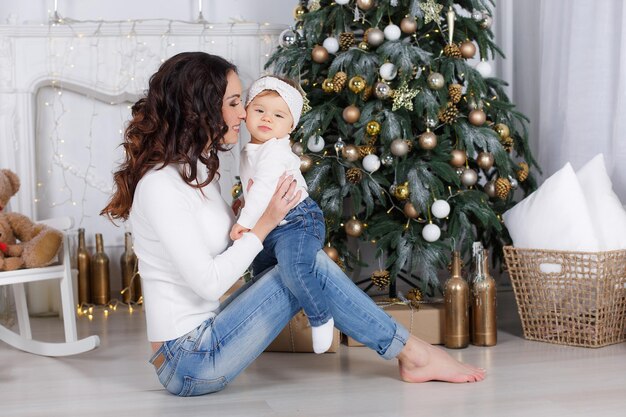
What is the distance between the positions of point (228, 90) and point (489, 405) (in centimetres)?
103

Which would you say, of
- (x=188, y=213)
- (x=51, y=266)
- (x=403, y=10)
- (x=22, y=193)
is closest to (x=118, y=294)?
(x=22, y=193)

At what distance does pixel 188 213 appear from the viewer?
2037mm

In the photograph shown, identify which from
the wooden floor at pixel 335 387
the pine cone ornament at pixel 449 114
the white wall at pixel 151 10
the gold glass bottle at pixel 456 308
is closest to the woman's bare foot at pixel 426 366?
the wooden floor at pixel 335 387

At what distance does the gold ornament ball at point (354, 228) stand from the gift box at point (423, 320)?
0.99 ft

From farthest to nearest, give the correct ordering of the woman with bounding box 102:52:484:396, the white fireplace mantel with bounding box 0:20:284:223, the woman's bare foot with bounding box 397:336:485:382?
the white fireplace mantel with bounding box 0:20:284:223
the woman's bare foot with bounding box 397:336:485:382
the woman with bounding box 102:52:484:396

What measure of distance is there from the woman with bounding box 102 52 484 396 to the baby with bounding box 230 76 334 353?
4cm

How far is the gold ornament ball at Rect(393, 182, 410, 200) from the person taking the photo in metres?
2.94

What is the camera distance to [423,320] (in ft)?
9.37

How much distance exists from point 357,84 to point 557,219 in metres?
0.82

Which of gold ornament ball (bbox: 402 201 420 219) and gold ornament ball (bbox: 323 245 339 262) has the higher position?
gold ornament ball (bbox: 402 201 420 219)

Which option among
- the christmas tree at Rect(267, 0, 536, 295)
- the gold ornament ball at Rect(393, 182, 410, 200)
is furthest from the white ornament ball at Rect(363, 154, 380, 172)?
the gold ornament ball at Rect(393, 182, 410, 200)

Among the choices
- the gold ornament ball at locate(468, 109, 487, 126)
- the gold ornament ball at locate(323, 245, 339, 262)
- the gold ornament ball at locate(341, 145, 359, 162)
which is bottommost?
the gold ornament ball at locate(323, 245, 339, 262)

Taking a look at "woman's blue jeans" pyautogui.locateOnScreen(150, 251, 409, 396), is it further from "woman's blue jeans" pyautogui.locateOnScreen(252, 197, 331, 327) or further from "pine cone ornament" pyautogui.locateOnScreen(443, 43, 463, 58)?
"pine cone ornament" pyautogui.locateOnScreen(443, 43, 463, 58)

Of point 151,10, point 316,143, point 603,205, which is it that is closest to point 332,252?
point 316,143
